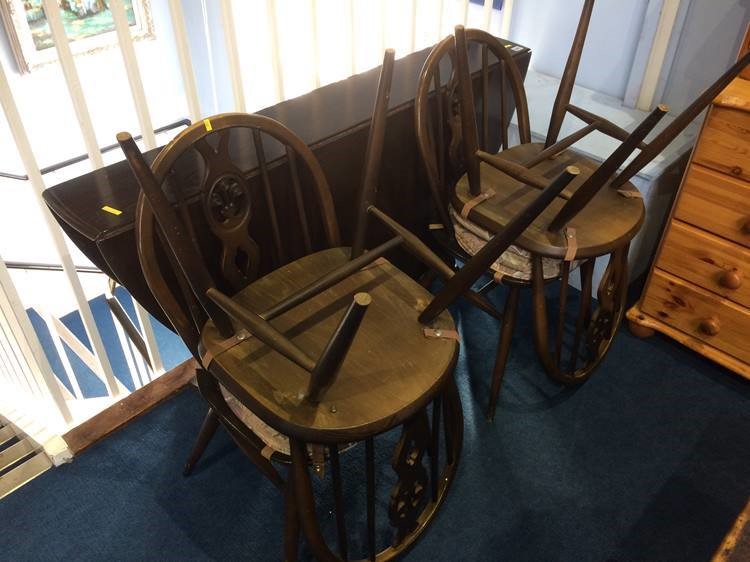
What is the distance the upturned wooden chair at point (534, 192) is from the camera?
4.54 feet

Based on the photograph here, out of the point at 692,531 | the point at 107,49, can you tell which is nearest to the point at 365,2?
the point at 692,531

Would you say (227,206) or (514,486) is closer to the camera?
(227,206)

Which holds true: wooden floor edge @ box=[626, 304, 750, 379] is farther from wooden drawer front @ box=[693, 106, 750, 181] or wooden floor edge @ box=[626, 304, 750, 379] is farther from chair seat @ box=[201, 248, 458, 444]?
chair seat @ box=[201, 248, 458, 444]

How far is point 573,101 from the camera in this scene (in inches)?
87.8

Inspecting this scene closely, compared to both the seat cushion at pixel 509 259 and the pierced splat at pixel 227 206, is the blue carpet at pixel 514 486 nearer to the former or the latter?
the seat cushion at pixel 509 259

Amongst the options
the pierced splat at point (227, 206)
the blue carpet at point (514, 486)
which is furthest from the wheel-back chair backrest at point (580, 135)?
the blue carpet at point (514, 486)

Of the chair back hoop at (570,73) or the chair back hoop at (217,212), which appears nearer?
the chair back hoop at (217,212)

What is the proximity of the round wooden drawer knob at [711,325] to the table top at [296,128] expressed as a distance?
35.7 inches

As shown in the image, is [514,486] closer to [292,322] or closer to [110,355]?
[292,322]

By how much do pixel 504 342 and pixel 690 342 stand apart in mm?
627

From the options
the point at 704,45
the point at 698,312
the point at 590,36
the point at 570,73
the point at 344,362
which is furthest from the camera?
the point at 590,36

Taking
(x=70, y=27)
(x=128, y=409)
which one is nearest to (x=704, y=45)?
(x=128, y=409)

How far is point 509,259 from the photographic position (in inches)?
59.4

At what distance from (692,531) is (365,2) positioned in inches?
62.7
